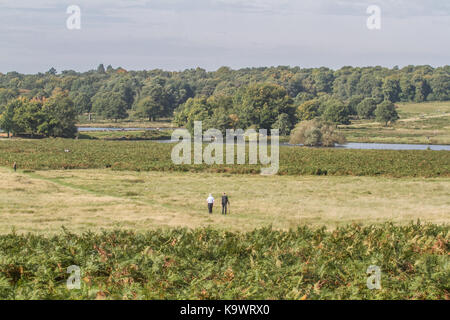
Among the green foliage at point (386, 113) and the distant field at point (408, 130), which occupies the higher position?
the green foliage at point (386, 113)

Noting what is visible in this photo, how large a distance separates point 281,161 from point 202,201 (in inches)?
1480

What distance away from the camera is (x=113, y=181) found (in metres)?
56.3

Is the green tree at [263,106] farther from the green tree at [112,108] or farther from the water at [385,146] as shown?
the green tree at [112,108]

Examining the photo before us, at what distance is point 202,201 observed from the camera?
4400cm

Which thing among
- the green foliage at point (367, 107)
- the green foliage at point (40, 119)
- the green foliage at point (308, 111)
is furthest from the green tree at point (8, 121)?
the green foliage at point (367, 107)

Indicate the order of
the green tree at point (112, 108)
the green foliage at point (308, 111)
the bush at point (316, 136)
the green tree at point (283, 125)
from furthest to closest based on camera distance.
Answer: the green tree at point (112, 108)
the green foliage at point (308, 111)
the green tree at point (283, 125)
the bush at point (316, 136)

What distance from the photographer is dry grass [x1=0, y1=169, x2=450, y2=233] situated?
3378 cm

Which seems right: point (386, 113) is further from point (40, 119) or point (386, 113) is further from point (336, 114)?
point (40, 119)

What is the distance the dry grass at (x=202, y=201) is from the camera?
33781mm

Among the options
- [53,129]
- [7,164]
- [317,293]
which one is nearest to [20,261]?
[317,293]

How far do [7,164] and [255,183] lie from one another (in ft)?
118

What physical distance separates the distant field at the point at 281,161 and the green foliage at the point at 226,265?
44.7 m

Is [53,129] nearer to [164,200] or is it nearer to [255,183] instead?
[255,183]

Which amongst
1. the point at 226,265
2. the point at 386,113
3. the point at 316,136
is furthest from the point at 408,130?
the point at 226,265
